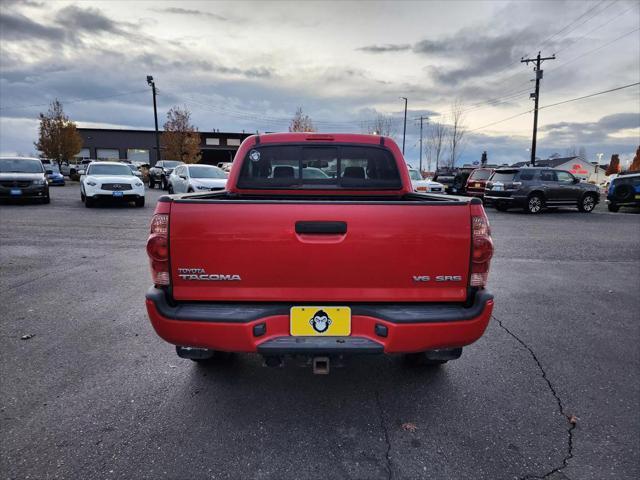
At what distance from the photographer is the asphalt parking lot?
2.42 m

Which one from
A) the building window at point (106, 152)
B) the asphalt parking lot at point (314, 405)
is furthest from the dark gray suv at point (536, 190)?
the building window at point (106, 152)

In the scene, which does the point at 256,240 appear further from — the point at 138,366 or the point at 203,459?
the point at 138,366

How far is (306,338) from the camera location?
253 cm

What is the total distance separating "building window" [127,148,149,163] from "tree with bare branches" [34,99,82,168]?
18.7 meters

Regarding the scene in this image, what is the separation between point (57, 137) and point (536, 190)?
49.3m

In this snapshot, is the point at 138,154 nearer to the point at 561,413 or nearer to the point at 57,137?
the point at 57,137

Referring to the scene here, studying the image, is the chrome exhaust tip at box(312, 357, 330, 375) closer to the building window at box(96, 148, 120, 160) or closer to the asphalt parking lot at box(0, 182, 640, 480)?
the asphalt parking lot at box(0, 182, 640, 480)

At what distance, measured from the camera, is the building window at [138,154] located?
217 ft

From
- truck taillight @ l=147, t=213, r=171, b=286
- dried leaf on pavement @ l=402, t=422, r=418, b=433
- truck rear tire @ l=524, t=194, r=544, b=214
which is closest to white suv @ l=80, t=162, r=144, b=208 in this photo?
truck taillight @ l=147, t=213, r=171, b=286

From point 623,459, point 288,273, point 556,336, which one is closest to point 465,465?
point 623,459

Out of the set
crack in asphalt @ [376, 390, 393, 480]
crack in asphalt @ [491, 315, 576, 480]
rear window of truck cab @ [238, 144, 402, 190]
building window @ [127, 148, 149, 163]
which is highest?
building window @ [127, 148, 149, 163]

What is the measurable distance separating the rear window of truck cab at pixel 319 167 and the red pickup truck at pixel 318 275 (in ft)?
5.53

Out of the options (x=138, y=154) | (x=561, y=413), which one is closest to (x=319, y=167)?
(x=561, y=413)

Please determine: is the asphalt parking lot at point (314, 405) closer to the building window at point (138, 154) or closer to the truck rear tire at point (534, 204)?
the truck rear tire at point (534, 204)
